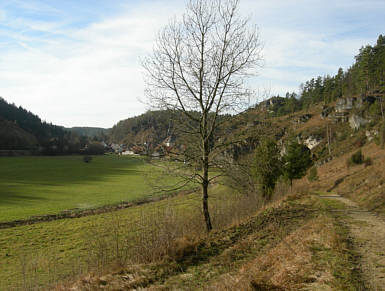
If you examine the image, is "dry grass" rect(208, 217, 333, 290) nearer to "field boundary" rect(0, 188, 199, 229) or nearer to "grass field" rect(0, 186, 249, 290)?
"grass field" rect(0, 186, 249, 290)

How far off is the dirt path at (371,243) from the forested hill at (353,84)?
37.4 m

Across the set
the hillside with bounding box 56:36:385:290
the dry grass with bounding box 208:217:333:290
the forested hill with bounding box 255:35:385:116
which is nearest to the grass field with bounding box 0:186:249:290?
the hillside with bounding box 56:36:385:290

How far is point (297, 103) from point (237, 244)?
122726mm

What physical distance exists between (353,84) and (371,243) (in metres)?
99.8

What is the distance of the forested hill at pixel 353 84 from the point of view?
75375 millimetres

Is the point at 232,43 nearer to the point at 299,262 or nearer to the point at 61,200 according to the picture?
the point at 299,262

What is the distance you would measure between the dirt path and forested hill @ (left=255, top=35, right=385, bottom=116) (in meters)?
37.4

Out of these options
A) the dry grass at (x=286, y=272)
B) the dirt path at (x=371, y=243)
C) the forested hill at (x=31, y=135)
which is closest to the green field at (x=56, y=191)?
the dry grass at (x=286, y=272)

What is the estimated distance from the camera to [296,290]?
5465mm

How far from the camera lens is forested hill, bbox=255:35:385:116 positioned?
247ft

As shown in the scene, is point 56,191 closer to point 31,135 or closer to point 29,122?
point 31,135

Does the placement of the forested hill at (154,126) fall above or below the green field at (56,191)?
above

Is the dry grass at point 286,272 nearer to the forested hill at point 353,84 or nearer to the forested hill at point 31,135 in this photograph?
the forested hill at point 353,84

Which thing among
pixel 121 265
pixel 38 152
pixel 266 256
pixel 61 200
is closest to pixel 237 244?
pixel 266 256
